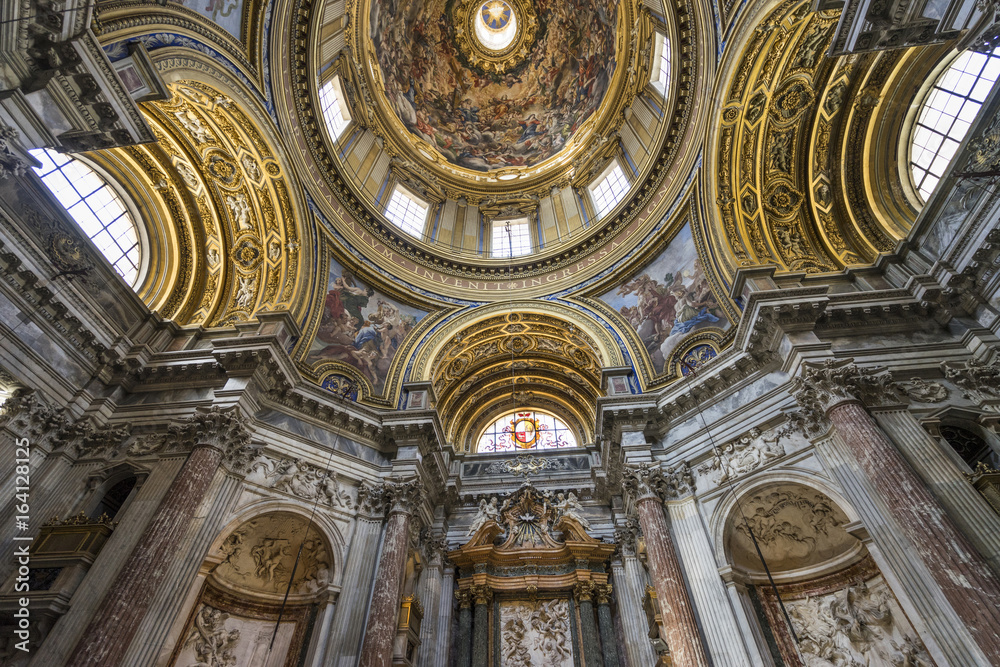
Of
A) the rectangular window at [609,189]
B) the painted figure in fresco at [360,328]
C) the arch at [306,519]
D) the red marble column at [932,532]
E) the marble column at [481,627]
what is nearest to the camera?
the red marble column at [932,532]

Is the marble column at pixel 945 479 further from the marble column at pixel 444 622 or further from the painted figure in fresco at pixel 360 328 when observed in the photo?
the painted figure in fresco at pixel 360 328

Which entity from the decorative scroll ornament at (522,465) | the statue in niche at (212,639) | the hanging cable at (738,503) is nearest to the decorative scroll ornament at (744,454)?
the hanging cable at (738,503)

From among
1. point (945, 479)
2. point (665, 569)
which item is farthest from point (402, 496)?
point (945, 479)

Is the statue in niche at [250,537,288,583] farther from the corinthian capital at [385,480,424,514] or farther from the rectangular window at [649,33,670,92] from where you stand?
the rectangular window at [649,33,670,92]

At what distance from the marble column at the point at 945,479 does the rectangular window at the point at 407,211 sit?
16002mm

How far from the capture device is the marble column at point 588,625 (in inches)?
484

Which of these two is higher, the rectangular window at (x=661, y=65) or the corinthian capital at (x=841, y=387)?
the rectangular window at (x=661, y=65)

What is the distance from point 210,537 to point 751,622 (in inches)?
416

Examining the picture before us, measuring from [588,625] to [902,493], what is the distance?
27.6 ft

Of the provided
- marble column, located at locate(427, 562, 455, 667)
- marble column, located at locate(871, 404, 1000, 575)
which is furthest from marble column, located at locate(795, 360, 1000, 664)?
marble column, located at locate(427, 562, 455, 667)

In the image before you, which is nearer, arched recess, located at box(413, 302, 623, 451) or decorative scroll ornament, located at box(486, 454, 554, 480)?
decorative scroll ornament, located at box(486, 454, 554, 480)

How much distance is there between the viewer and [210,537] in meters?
9.33

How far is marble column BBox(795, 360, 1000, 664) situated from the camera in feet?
21.7

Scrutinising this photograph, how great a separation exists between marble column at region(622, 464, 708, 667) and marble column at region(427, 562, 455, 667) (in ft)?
19.3
